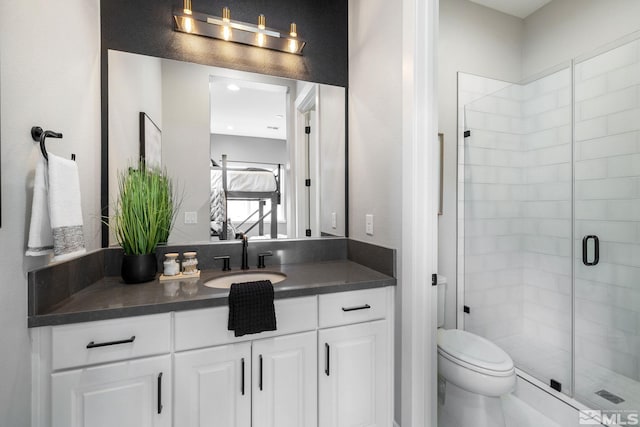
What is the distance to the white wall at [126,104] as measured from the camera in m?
1.46

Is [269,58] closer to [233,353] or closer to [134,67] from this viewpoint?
[134,67]

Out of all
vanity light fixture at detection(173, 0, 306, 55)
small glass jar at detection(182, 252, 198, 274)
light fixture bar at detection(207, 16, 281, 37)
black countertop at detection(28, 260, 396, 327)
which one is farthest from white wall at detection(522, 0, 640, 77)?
small glass jar at detection(182, 252, 198, 274)

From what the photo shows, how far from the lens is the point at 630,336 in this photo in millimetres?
1903

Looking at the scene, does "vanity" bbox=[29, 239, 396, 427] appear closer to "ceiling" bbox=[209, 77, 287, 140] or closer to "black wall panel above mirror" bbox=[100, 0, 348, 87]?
"ceiling" bbox=[209, 77, 287, 140]

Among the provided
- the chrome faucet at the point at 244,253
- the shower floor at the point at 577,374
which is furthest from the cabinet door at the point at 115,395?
the shower floor at the point at 577,374

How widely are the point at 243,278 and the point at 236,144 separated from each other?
33.3 inches

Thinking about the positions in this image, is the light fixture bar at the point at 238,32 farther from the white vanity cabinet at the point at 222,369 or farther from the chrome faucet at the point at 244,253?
the white vanity cabinet at the point at 222,369

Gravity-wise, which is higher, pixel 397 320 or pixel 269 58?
pixel 269 58

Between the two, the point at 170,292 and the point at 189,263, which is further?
the point at 189,263

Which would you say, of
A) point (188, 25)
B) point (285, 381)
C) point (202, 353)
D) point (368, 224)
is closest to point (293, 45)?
point (188, 25)

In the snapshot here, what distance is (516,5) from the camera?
7.72ft

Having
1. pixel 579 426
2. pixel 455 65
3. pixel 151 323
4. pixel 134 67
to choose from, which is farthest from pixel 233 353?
pixel 455 65

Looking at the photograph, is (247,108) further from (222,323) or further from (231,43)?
(222,323)

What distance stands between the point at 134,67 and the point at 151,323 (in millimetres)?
1338
